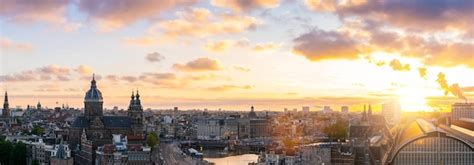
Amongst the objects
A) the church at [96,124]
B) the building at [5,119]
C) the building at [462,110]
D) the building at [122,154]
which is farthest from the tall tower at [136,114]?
the building at [462,110]

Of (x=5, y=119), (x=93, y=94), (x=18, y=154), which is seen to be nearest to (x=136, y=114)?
(x=93, y=94)

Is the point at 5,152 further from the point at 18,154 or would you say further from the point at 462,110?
the point at 462,110

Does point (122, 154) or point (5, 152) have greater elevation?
point (122, 154)

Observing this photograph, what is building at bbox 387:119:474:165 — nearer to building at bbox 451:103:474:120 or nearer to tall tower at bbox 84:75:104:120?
tall tower at bbox 84:75:104:120

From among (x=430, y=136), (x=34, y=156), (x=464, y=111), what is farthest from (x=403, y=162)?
(x=464, y=111)

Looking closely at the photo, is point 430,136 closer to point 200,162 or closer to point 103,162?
point 103,162

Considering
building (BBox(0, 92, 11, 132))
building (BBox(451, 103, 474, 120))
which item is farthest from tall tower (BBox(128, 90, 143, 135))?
building (BBox(451, 103, 474, 120))
